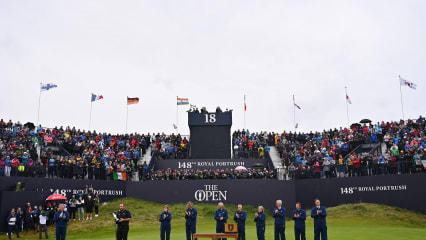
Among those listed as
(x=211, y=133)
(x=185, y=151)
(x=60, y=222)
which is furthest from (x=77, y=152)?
(x=60, y=222)

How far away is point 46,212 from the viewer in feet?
89.5

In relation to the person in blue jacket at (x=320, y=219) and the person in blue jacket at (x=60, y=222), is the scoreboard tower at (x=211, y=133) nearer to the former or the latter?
the person in blue jacket at (x=60, y=222)

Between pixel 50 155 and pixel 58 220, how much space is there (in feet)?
57.9

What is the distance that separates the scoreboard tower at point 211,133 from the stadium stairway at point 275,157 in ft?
14.1

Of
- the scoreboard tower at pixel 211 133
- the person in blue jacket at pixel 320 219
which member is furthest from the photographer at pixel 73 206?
the person in blue jacket at pixel 320 219

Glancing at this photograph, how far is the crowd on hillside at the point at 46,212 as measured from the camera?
2712cm

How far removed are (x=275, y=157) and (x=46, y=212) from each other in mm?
22013

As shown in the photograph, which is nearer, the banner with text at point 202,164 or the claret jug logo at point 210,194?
the claret jug logo at point 210,194

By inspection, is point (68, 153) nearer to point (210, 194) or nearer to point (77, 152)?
point (77, 152)

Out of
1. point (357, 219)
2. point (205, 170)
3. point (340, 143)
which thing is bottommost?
point (357, 219)

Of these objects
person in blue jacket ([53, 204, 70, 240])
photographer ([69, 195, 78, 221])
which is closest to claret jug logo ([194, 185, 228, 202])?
photographer ([69, 195, 78, 221])

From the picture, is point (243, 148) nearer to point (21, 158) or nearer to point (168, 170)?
point (168, 170)

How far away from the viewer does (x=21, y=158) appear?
33.3 metres

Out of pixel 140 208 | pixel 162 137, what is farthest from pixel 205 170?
pixel 162 137
